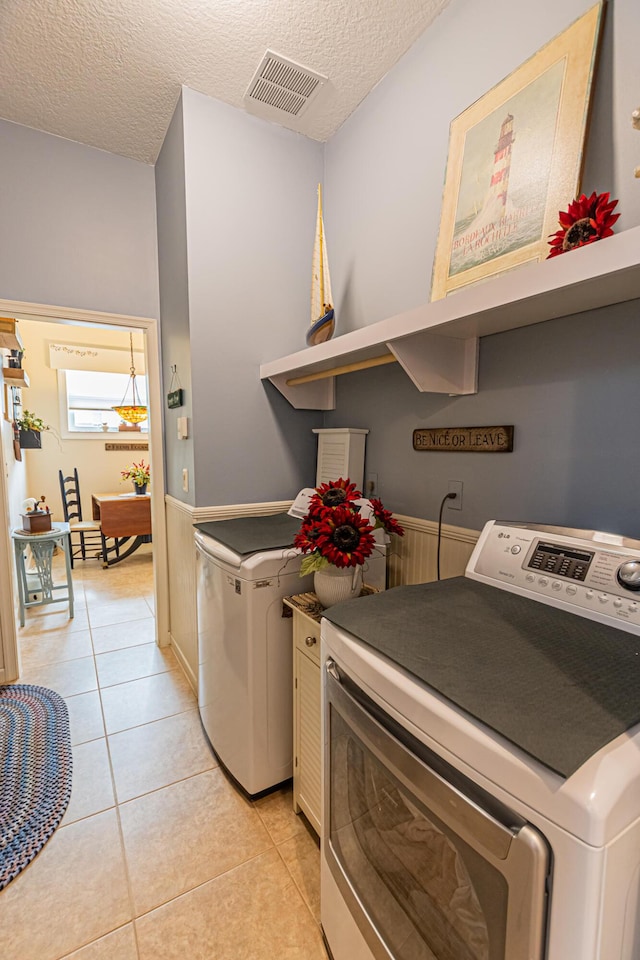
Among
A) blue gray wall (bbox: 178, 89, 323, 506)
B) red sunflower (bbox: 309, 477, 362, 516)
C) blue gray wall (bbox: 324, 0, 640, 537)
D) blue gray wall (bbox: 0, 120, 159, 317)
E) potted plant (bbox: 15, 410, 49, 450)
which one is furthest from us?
potted plant (bbox: 15, 410, 49, 450)

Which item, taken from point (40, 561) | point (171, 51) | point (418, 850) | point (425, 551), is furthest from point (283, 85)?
point (40, 561)

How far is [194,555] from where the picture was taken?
2131 millimetres

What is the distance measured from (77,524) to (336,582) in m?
4.24

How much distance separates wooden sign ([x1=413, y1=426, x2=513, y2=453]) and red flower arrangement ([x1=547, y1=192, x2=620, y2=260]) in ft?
1.73

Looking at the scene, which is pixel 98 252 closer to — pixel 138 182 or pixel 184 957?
pixel 138 182

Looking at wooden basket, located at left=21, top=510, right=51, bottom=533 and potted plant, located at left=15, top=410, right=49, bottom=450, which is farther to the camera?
potted plant, located at left=15, top=410, right=49, bottom=450

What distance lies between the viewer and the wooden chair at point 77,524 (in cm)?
466

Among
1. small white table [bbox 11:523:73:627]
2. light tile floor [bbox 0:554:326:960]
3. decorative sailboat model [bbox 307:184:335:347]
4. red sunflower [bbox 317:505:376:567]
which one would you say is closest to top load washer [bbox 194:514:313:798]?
light tile floor [bbox 0:554:326:960]

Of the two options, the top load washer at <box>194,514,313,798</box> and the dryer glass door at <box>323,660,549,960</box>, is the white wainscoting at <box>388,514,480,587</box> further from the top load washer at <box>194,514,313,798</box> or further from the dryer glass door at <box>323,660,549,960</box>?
the dryer glass door at <box>323,660,549,960</box>

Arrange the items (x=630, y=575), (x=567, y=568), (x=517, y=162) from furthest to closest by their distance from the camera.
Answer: (x=517, y=162) < (x=567, y=568) < (x=630, y=575)

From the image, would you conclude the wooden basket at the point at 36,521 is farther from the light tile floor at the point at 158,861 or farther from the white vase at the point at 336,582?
the white vase at the point at 336,582

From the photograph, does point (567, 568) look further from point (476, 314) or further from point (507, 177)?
point (507, 177)

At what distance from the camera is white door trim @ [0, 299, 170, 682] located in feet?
7.54

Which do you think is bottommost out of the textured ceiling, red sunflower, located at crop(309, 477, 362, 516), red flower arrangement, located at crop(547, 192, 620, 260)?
red sunflower, located at crop(309, 477, 362, 516)
